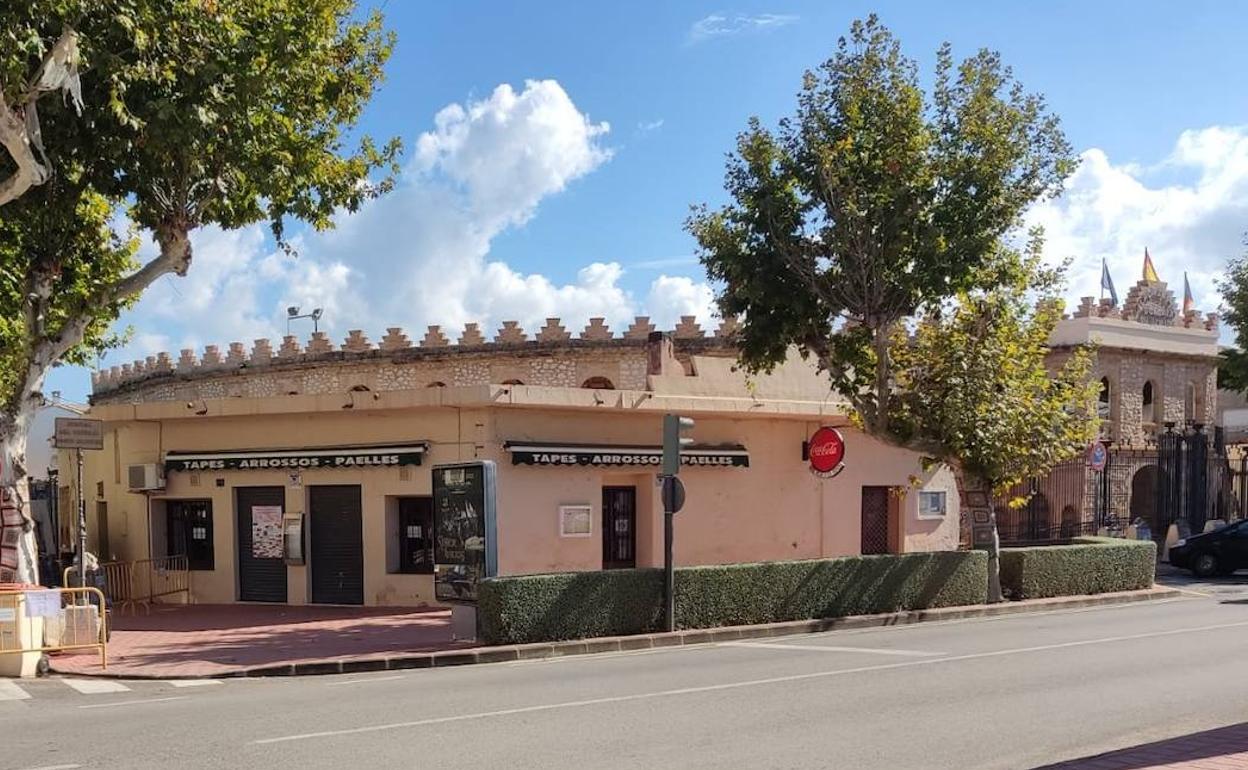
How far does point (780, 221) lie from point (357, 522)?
9101 millimetres

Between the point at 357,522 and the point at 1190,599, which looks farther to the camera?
the point at 1190,599

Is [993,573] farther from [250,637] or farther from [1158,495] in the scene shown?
[1158,495]

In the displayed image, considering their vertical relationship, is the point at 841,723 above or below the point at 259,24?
below

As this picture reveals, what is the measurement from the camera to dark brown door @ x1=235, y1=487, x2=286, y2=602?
21.1m

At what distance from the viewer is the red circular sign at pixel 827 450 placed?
21875 millimetres

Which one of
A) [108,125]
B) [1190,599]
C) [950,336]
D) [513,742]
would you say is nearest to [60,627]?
[108,125]

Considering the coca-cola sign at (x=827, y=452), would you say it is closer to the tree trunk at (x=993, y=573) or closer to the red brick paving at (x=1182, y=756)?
the tree trunk at (x=993, y=573)

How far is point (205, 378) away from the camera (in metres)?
54.5

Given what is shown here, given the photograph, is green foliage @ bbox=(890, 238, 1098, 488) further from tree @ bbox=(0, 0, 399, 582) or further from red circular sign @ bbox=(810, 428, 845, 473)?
tree @ bbox=(0, 0, 399, 582)

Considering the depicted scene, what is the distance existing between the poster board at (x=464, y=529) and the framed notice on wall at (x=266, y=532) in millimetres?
6084

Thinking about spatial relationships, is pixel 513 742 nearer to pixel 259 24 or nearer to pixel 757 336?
pixel 259 24

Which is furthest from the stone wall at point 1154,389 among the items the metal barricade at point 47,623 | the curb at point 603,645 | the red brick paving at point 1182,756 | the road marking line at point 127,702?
the road marking line at point 127,702

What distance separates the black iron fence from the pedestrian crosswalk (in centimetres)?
2615

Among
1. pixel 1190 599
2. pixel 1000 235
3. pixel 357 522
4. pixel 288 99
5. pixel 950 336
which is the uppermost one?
pixel 288 99
